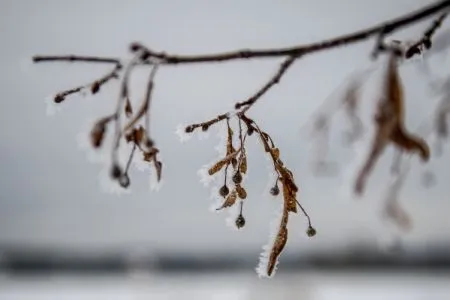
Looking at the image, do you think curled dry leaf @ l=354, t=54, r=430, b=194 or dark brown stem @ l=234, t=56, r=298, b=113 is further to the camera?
dark brown stem @ l=234, t=56, r=298, b=113

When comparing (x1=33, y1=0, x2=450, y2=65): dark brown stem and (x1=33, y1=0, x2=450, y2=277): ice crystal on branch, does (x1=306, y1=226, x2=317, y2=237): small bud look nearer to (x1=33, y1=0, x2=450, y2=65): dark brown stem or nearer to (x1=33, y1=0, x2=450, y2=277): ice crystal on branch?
(x1=33, y1=0, x2=450, y2=277): ice crystal on branch

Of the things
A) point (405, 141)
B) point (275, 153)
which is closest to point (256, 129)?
point (275, 153)

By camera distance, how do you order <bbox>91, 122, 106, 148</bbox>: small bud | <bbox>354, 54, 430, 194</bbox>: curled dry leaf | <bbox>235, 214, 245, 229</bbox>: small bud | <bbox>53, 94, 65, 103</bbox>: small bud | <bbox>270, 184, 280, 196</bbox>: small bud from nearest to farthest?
1. <bbox>354, 54, 430, 194</bbox>: curled dry leaf
2. <bbox>91, 122, 106, 148</bbox>: small bud
3. <bbox>53, 94, 65, 103</bbox>: small bud
4. <bbox>270, 184, 280, 196</bbox>: small bud
5. <bbox>235, 214, 245, 229</bbox>: small bud

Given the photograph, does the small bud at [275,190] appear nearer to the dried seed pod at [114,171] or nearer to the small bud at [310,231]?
the small bud at [310,231]

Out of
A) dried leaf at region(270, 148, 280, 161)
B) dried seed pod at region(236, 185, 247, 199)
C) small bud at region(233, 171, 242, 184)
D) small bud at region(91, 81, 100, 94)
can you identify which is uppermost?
dried leaf at region(270, 148, 280, 161)

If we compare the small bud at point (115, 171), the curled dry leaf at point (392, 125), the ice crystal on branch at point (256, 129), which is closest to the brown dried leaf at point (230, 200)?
the ice crystal on branch at point (256, 129)

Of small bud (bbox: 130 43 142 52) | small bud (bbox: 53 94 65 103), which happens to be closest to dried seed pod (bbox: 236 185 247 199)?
small bud (bbox: 53 94 65 103)

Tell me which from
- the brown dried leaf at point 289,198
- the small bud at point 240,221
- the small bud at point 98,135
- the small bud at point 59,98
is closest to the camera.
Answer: the small bud at point 98,135

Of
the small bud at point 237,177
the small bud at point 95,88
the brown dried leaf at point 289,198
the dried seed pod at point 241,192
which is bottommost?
the brown dried leaf at point 289,198

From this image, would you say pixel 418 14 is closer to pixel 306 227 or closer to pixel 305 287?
pixel 306 227

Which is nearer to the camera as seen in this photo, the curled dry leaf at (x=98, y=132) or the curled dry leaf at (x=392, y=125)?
→ the curled dry leaf at (x=392, y=125)
